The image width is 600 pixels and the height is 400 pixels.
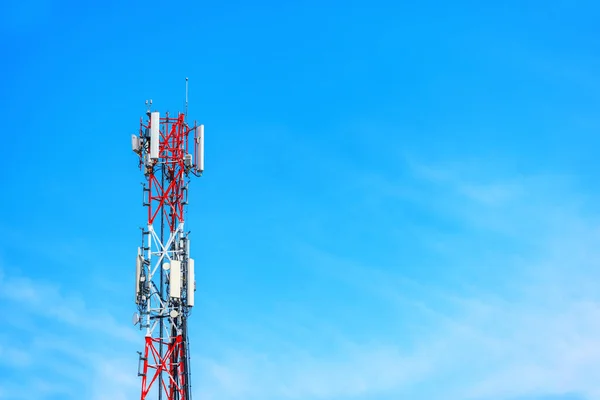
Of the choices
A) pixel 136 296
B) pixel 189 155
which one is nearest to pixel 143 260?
pixel 136 296

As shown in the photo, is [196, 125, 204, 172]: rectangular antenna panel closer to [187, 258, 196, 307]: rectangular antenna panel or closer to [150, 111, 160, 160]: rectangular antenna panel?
[150, 111, 160, 160]: rectangular antenna panel

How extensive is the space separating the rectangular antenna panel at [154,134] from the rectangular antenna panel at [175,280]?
735 cm

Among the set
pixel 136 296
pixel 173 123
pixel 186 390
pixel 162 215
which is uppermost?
pixel 173 123

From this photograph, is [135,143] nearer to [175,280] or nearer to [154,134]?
[154,134]

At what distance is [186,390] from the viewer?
80.9 meters

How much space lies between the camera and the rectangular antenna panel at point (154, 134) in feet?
Answer: 274

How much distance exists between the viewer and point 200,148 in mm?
85312

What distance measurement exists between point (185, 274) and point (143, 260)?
2.90m

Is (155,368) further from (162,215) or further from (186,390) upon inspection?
(162,215)

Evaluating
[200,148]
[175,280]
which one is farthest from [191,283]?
[200,148]

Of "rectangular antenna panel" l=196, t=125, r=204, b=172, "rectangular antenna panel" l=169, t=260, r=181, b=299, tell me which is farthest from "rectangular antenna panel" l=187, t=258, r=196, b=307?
"rectangular antenna panel" l=196, t=125, r=204, b=172

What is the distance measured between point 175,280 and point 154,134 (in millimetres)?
9840

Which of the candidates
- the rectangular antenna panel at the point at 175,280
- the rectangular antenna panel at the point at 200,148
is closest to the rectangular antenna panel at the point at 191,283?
the rectangular antenna panel at the point at 175,280

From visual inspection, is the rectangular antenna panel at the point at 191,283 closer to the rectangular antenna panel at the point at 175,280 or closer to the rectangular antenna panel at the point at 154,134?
the rectangular antenna panel at the point at 175,280
